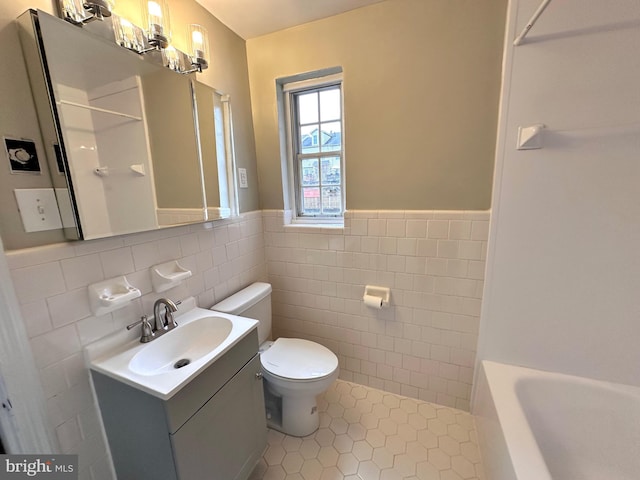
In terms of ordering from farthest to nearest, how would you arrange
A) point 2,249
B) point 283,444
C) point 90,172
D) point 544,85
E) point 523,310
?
point 283,444 < point 523,310 < point 544,85 < point 90,172 < point 2,249

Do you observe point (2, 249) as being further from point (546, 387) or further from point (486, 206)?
point (546, 387)

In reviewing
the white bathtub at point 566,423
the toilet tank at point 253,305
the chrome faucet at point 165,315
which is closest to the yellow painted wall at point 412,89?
the toilet tank at point 253,305

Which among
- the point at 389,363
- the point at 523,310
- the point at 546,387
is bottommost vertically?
the point at 389,363

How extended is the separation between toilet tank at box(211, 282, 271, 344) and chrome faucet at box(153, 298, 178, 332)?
0.93ft

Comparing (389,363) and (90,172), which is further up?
(90,172)

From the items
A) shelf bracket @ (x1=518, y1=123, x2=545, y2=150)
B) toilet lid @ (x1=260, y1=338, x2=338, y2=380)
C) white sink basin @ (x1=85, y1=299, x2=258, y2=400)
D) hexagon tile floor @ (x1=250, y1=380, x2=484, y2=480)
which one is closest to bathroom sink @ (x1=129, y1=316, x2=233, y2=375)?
white sink basin @ (x1=85, y1=299, x2=258, y2=400)

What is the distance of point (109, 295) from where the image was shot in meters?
1.04

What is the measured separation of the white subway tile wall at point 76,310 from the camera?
87cm

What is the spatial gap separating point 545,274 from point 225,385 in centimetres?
161

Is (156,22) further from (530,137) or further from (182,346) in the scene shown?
(530,137)

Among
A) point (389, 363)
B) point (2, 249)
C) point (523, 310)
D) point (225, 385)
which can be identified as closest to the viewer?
point (2, 249)

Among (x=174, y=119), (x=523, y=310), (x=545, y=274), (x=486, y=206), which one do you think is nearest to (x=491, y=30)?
(x=486, y=206)

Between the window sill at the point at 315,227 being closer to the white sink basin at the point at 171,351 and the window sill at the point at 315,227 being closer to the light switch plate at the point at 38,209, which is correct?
the white sink basin at the point at 171,351

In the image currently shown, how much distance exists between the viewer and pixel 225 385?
110 centimetres
